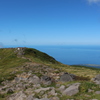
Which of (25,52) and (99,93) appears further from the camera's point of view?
(25,52)

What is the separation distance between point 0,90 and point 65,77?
13.2m

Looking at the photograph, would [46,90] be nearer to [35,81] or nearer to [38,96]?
[38,96]

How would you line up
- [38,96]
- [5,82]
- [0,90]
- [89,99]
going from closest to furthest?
[89,99]
[38,96]
[0,90]
[5,82]

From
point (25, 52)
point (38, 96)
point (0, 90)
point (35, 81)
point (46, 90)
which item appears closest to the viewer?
point (38, 96)

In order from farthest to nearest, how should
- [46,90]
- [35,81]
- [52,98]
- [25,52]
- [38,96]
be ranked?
1. [25,52]
2. [35,81]
3. [46,90]
4. [38,96]
5. [52,98]

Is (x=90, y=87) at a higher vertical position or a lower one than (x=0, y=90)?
higher

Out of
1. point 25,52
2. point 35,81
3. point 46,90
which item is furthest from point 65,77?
point 25,52

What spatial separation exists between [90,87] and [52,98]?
5.82 meters

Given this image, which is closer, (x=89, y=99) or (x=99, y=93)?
(x=89, y=99)

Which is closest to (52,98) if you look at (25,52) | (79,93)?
(79,93)

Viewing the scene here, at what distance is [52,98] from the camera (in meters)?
15.5

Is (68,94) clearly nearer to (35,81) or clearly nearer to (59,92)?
(59,92)

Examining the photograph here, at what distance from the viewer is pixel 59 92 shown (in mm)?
17312

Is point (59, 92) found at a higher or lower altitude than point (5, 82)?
higher
